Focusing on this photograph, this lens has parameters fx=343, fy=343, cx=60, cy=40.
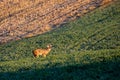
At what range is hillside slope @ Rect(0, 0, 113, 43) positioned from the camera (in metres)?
48.0

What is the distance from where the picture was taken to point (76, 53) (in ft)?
77.3

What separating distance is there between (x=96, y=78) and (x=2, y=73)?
673 centimetres

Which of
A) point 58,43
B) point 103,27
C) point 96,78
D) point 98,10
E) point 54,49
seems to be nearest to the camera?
point 96,78

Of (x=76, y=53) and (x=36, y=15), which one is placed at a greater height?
(x=36, y=15)

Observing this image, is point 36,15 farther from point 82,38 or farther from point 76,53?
point 76,53

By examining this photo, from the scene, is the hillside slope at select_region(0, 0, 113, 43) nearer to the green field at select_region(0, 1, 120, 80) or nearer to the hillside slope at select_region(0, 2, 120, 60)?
the green field at select_region(0, 1, 120, 80)

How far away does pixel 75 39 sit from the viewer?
3478 cm

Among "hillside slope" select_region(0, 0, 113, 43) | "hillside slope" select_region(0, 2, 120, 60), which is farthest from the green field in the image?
"hillside slope" select_region(0, 0, 113, 43)

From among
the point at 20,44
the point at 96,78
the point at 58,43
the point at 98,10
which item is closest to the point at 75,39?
the point at 58,43

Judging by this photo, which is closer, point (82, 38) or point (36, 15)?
point (82, 38)

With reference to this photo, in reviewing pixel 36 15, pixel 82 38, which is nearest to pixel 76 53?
pixel 82 38

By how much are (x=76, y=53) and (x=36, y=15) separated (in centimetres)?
3281

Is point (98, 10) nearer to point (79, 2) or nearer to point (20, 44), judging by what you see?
point (79, 2)

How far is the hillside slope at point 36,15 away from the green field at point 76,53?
12.7ft
